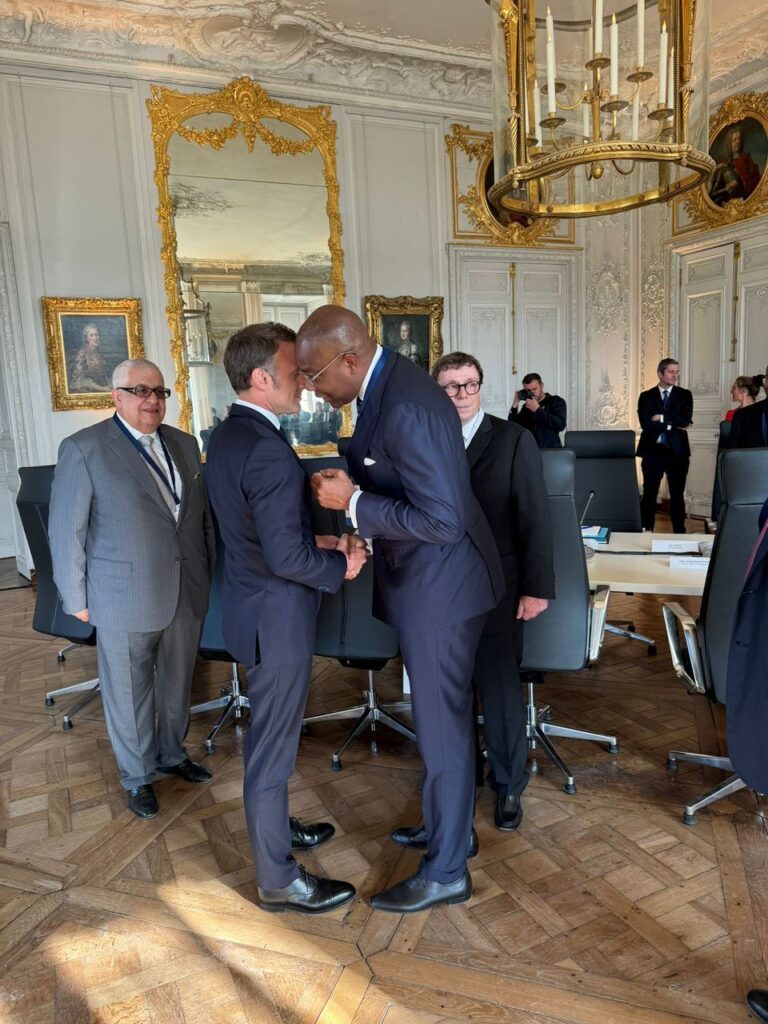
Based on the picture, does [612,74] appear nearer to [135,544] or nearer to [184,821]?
[135,544]

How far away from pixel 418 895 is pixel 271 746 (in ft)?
2.00

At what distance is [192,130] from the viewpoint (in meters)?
6.84

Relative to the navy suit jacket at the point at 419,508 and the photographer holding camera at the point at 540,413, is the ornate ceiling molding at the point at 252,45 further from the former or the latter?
the navy suit jacket at the point at 419,508

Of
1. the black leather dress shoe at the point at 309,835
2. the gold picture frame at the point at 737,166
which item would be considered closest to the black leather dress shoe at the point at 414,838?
the black leather dress shoe at the point at 309,835

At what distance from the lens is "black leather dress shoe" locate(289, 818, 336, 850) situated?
7.84 ft

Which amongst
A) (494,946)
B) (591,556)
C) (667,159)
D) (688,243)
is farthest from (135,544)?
(688,243)

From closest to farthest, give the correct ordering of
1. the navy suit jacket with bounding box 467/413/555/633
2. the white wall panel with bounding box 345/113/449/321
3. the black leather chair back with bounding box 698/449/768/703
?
the black leather chair back with bounding box 698/449/768/703, the navy suit jacket with bounding box 467/413/555/633, the white wall panel with bounding box 345/113/449/321

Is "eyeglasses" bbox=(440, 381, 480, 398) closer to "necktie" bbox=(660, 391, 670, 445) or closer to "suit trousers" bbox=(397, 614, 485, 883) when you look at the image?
"suit trousers" bbox=(397, 614, 485, 883)

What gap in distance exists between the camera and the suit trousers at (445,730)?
1.94 meters

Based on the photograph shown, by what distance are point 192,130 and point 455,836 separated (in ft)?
22.6

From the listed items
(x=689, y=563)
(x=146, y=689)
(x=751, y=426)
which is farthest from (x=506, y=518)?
(x=751, y=426)

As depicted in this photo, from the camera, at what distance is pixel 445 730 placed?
6.52 ft

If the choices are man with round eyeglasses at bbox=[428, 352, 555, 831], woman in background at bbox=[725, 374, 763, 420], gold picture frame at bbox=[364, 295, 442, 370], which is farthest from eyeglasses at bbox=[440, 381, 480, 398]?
gold picture frame at bbox=[364, 295, 442, 370]

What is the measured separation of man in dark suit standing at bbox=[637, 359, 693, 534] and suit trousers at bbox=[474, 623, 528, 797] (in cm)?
523
